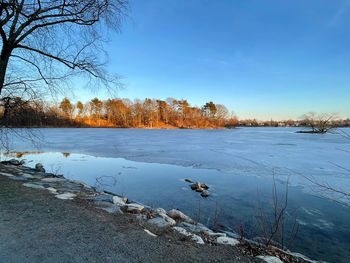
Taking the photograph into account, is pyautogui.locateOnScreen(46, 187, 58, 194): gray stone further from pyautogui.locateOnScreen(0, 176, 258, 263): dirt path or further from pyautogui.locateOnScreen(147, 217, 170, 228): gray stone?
pyautogui.locateOnScreen(147, 217, 170, 228): gray stone

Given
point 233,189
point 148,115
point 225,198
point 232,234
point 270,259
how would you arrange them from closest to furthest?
point 270,259 < point 232,234 < point 225,198 < point 233,189 < point 148,115

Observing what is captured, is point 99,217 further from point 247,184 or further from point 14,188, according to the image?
point 247,184

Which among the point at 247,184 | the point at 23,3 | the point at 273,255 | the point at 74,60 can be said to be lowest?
the point at 247,184

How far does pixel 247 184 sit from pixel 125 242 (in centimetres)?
423

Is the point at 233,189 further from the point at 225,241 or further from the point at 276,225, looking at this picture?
the point at 225,241

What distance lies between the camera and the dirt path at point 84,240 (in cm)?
160

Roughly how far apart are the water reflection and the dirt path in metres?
1.22

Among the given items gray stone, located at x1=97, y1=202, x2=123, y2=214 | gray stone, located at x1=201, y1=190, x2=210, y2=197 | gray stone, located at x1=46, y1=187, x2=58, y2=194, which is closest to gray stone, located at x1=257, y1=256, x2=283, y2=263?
gray stone, located at x1=97, y1=202, x2=123, y2=214

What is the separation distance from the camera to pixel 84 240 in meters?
1.84

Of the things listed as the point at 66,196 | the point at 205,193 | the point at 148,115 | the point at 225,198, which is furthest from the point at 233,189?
the point at 148,115

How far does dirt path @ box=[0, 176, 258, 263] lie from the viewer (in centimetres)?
160

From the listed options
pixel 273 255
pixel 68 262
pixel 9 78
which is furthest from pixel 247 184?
pixel 9 78

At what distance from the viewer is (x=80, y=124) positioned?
58.1 metres

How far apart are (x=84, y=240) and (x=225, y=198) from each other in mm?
3217
